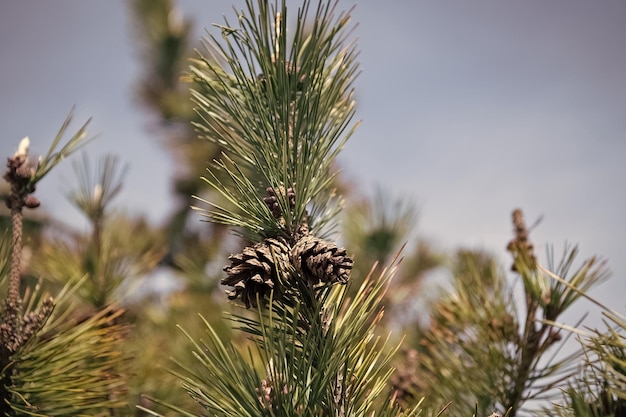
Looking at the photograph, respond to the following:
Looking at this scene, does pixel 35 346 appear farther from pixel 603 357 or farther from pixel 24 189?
pixel 603 357

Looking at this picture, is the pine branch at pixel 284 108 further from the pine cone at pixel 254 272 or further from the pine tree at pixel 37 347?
the pine tree at pixel 37 347

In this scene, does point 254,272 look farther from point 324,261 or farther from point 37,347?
point 37,347

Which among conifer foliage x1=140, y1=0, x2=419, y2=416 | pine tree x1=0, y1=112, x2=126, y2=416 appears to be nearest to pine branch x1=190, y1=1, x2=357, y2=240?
conifer foliage x1=140, y1=0, x2=419, y2=416

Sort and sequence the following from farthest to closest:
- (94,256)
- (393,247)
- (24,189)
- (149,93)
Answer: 1. (149,93)
2. (393,247)
3. (94,256)
4. (24,189)

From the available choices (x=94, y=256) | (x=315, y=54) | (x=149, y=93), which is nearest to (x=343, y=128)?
(x=315, y=54)

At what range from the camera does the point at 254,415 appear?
443 mm

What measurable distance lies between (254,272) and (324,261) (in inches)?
2.1

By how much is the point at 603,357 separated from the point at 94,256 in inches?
30.2

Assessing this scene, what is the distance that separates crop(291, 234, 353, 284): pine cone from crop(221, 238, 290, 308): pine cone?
0.06ft

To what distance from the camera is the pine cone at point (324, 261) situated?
43cm

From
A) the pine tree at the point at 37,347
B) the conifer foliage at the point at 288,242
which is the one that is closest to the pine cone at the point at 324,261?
the conifer foliage at the point at 288,242

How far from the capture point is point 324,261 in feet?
1.41

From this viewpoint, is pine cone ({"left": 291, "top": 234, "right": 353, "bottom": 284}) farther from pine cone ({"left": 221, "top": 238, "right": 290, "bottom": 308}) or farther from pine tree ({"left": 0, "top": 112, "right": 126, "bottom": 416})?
pine tree ({"left": 0, "top": 112, "right": 126, "bottom": 416})

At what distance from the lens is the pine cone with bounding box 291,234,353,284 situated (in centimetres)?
43
